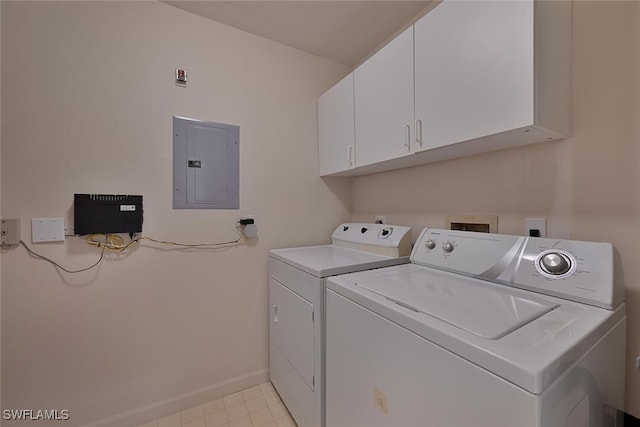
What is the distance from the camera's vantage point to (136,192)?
58.4 inches

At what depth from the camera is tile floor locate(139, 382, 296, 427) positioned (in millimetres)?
1503

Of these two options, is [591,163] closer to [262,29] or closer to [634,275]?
[634,275]

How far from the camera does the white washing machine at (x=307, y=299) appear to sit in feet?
4.05

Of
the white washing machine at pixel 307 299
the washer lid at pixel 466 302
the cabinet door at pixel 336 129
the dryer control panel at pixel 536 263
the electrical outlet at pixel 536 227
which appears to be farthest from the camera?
the cabinet door at pixel 336 129

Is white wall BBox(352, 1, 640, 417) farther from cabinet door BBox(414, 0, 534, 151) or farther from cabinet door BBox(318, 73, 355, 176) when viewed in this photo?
cabinet door BBox(318, 73, 355, 176)

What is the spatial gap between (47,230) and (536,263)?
7.08 ft

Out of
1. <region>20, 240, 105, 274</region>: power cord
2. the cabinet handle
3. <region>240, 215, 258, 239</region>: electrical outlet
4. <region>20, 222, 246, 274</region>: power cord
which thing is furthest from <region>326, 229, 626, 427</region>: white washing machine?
<region>20, 240, 105, 274</region>: power cord

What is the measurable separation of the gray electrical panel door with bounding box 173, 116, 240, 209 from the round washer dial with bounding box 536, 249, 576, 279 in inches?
63.2

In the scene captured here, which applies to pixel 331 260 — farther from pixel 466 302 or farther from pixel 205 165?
pixel 205 165

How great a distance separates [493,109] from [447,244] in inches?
23.9

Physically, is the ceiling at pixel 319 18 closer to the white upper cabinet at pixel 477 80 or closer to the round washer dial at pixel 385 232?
the white upper cabinet at pixel 477 80

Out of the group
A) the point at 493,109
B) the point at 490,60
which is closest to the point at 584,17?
the point at 490,60

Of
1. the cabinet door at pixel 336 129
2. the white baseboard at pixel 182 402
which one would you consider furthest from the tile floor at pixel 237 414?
the cabinet door at pixel 336 129

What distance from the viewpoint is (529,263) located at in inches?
38.5
